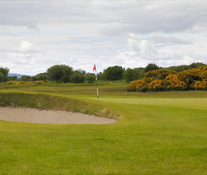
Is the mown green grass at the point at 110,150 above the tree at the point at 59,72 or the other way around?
the other way around

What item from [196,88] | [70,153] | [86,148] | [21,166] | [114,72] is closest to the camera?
[21,166]

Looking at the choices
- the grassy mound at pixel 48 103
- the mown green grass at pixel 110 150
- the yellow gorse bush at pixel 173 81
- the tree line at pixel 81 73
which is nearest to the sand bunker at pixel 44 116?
the grassy mound at pixel 48 103

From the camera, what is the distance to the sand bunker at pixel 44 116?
2000 centimetres

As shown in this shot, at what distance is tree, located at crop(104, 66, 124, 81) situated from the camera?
11531cm

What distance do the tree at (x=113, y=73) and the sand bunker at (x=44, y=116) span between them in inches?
3643

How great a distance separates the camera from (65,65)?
117188 mm

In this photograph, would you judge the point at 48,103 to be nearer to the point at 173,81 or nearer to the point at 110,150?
the point at 110,150

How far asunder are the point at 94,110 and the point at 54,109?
390 cm

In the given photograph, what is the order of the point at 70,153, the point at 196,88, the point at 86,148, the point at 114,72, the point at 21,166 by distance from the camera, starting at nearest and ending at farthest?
the point at 21,166 < the point at 70,153 < the point at 86,148 < the point at 196,88 < the point at 114,72

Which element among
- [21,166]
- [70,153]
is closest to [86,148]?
[70,153]

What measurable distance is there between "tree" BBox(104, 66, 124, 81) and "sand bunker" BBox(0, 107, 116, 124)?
92524 mm

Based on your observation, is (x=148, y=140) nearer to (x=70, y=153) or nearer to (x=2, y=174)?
(x=70, y=153)

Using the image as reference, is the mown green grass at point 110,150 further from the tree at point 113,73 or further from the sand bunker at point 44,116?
the tree at point 113,73

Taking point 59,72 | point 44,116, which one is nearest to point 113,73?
point 59,72
